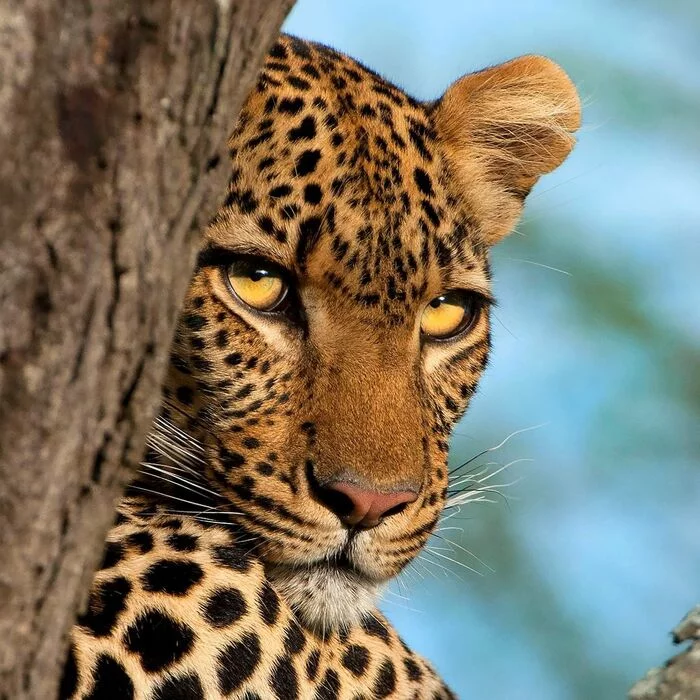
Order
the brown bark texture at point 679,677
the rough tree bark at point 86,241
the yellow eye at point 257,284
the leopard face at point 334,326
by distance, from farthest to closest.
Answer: the yellow eye at point 257,284, the leopard face at point 334,326, the brown bark texture at point 679,677, the rough tree bark at point 86,241

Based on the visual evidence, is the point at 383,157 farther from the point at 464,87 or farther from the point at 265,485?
the point at 265,485

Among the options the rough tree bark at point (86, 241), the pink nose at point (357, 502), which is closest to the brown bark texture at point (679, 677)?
the pink nose at point (357, 502)

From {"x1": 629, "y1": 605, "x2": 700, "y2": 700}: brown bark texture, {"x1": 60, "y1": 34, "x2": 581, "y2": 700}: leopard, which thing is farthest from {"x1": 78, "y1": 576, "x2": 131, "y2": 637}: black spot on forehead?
{"x1": 629, "y1": 605, "x2": 700, "y2": 700}: brown bark texture

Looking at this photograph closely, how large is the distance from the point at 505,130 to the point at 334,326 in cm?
143

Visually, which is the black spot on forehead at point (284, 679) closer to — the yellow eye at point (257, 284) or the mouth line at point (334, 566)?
the mouth line at point (334, 566)

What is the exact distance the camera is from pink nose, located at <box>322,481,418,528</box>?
3711 millimetres

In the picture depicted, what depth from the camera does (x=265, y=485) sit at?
3.83m

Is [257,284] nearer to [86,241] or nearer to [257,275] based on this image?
[257,275]

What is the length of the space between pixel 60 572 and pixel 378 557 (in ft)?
6.75

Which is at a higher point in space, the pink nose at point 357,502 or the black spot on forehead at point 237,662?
the pink nose at point 357,502

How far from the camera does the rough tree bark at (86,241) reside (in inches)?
65.0

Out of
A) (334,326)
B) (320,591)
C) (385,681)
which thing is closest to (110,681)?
(320,591)

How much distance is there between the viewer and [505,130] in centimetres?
514

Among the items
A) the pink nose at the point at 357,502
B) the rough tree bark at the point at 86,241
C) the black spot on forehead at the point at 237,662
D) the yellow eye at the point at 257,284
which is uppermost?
the rough tree bark at the point at 86,241
